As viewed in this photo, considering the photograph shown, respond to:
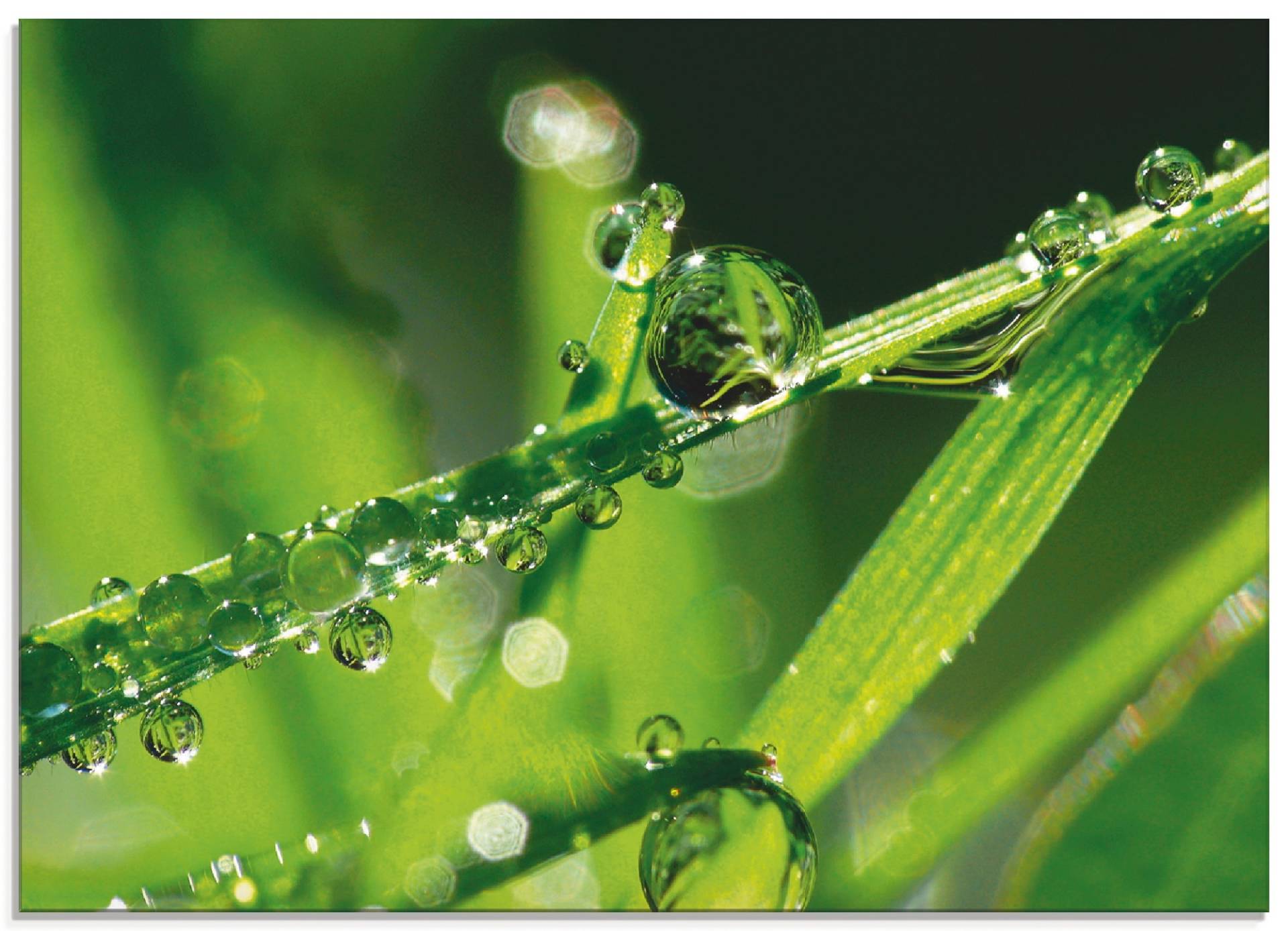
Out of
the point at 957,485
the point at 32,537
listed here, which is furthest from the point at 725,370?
the point at 32,537

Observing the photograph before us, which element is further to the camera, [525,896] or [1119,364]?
[525,896]

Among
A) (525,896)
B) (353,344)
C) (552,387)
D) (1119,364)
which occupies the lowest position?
(525,896)

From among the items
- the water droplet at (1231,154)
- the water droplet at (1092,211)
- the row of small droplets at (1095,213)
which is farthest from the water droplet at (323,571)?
the water droplet at (1231,154)

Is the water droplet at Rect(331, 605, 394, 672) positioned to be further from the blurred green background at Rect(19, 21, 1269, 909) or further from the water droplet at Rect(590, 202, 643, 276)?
the water droplet at Rect(590, 202, 643, 276)

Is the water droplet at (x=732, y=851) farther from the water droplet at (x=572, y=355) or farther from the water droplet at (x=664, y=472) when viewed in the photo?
the water droplet at (x=572, y=355)

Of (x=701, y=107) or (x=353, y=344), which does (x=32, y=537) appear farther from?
(x=701, y=107)

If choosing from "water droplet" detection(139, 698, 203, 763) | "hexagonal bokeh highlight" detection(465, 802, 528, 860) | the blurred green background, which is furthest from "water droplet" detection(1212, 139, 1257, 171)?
"water droplet" detection(139, 698, 203, 763)
